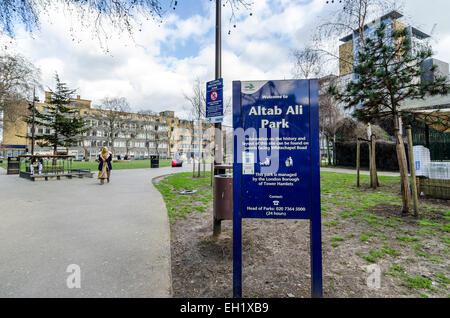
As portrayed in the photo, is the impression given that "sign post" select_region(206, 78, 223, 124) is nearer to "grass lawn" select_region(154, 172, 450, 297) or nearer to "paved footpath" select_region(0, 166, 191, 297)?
"paved footpath" select_region(0, 166, 191, 297)

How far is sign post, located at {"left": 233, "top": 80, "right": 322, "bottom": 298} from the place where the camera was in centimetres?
246

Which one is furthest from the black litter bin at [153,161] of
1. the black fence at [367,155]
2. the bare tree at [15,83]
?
the black fence at [367,155]

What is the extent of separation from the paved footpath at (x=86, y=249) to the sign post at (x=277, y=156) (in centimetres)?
128

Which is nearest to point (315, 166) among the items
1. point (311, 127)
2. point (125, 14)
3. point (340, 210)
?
point (311, 127)

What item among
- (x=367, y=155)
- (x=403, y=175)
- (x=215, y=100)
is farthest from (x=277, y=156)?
(x=367, y=155)

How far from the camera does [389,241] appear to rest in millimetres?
4023

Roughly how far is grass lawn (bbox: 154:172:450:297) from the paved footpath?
4.08ft

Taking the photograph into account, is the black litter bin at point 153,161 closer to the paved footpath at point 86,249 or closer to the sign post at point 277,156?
the paved footpath at point 86,249

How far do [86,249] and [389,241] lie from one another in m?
4.98

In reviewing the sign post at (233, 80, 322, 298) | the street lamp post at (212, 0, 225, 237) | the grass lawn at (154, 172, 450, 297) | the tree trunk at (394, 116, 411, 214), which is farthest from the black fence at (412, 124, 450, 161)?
the sign post at (233, 80, 322, 298)

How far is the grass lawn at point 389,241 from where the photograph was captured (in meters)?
2.76

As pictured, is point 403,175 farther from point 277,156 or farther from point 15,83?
point 15,83

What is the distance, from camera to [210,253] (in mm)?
3645
